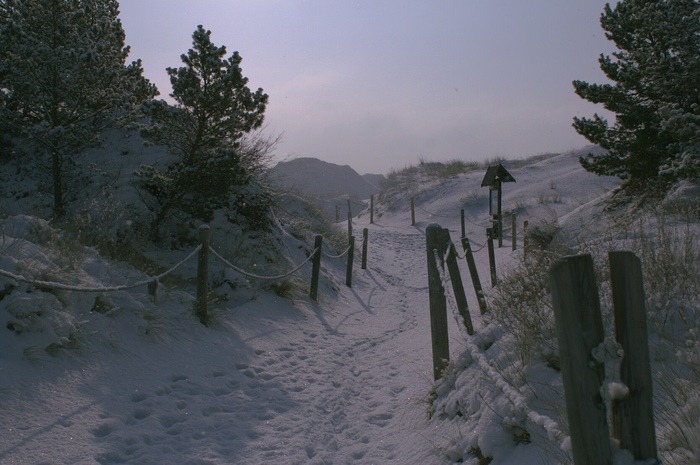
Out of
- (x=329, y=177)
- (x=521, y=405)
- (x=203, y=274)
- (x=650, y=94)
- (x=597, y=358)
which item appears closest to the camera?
(x=597, y=358)

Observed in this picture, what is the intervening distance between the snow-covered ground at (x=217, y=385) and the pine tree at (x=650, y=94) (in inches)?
208

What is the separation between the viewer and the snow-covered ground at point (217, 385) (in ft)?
10.7

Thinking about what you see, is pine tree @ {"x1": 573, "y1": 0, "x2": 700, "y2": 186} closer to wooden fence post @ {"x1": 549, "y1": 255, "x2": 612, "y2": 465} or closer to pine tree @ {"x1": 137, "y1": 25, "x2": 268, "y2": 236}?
pine tree @ {"x1": 137, "y1": 25, "x2": 268, "y2": 236}

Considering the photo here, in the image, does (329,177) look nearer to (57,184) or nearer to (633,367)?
(57,184)

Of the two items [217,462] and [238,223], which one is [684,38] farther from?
[217,462]

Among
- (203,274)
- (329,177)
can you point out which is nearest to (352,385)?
(203,274)

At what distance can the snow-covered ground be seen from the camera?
3.25 m

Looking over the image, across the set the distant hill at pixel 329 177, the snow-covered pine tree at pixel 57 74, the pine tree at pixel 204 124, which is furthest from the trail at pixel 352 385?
the distant hill at pixel 329 177

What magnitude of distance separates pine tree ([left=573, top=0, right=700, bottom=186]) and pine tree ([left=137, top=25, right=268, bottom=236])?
708cm

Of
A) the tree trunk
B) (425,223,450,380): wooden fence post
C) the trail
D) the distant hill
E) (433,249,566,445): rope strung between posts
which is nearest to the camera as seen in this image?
(433,249,566,445): rope strung between posts

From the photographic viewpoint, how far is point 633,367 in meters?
1.67

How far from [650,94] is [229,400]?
1127 cm

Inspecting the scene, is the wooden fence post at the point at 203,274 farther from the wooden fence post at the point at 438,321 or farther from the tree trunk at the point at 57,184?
the tree trunk at the point at 57,184

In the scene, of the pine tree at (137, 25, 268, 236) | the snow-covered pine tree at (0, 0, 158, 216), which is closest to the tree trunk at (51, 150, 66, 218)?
the snow-covered pine tree at (0, 0, 158, 216)
